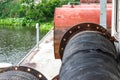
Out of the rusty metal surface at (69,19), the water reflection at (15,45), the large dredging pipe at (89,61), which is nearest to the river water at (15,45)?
the water reflection at (15,45)

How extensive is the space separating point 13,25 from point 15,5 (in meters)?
1.67

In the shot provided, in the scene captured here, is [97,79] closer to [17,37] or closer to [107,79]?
[107,79]

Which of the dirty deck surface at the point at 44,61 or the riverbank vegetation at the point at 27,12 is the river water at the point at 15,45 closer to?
the riverbank vegetation at the point at 27,12

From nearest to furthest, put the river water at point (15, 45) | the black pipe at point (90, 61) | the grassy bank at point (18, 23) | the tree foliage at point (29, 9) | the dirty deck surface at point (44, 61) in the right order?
the black pipe at point (90, 61), the dirty deck surface at point (44, 61), the river water at point (15, 45), the tree foliage at point (29, 9), the grassy bank at point (18, 23)

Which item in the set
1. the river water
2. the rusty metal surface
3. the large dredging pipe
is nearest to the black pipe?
the large dredging pipe

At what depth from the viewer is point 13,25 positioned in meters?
25.9

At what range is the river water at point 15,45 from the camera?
14.4 metres

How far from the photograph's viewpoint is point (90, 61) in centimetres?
173

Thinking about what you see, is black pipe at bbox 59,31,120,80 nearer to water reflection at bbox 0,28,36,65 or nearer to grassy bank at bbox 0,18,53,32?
water reflection at bbox 0,28,36,65

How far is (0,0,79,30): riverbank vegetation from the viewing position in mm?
24875

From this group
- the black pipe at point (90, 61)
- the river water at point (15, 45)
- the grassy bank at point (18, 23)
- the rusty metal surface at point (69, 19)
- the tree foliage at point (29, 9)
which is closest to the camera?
the black pipe at point (90, 61)

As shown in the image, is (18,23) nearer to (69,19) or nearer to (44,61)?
(44,61)

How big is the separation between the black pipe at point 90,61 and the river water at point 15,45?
10.6 meters

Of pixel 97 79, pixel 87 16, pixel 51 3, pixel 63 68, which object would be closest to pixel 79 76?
pixel 97 79
